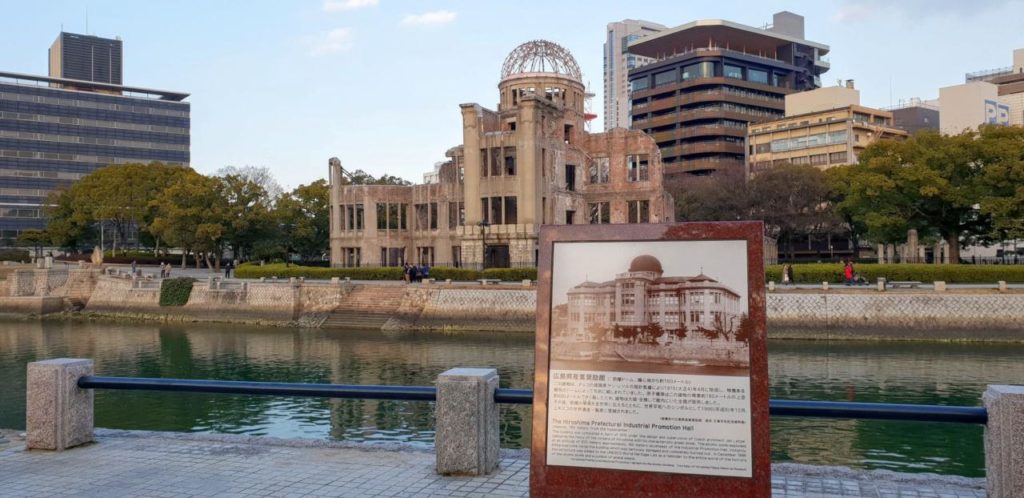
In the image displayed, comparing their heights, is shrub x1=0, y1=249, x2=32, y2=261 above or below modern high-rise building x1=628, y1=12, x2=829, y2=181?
below

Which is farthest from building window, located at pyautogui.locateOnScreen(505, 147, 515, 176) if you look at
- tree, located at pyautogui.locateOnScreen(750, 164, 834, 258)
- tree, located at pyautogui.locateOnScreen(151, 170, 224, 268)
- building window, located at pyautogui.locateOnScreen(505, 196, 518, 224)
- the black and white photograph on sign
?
the black and white photograph on sign

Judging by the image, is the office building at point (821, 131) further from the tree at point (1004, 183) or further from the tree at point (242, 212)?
the tree at point (242, 212)

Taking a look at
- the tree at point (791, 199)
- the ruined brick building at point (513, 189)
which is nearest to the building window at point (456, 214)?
the ruined brick building at point (513, 189)

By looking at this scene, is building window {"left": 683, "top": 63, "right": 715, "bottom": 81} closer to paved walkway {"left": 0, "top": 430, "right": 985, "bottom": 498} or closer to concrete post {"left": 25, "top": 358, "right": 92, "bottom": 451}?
paved walkway {"left": 0, "top": 430, "right": 985, "bottom": 498}

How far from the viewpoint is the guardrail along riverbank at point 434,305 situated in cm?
3566

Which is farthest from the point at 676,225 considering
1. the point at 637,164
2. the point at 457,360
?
the point at 637,164

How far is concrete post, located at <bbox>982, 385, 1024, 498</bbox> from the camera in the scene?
23.3 ft

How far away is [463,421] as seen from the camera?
888cm

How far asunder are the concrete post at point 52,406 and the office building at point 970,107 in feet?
340

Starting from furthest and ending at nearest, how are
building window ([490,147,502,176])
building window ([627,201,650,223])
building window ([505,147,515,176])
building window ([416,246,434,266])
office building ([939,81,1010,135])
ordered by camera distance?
office building ([939,81,1010,135]), building window ([416,246,434,266]), building window ([627,201,650,223]), building window ([490,147,502,176]), building window ([505,147,515,176])

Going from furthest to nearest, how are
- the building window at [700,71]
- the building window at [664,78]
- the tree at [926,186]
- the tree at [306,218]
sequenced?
1. the building window at [664,78]
2. the building window at [700,71]
3. the tree at [306,218]
4. the tree at [926,186]

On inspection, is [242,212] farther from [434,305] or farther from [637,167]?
[637,167]

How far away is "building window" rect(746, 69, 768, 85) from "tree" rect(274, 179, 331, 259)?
69226 millimetres

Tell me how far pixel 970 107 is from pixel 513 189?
70.3 metres
